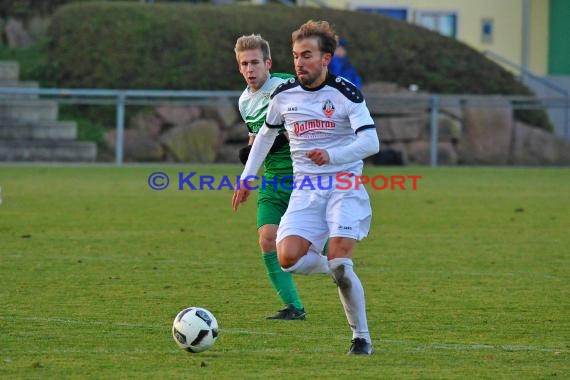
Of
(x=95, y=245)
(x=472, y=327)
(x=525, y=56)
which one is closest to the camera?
(x=472, y=327)

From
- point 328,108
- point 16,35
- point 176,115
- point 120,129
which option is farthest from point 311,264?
point 16,35

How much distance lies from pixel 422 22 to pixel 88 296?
33.8 meters

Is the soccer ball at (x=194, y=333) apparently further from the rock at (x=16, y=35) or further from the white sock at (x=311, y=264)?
the rock at (x=16, y=35)

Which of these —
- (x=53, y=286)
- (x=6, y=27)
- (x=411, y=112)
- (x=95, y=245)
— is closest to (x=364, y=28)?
(x=411, y=112)

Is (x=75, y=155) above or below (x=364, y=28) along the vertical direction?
below

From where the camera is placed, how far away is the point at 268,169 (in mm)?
9961

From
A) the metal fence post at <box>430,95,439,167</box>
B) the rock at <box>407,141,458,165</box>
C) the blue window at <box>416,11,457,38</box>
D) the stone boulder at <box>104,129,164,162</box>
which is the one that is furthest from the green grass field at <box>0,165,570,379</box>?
the blue window at <box>416,11,457,38</box>

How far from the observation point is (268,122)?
8.85 m

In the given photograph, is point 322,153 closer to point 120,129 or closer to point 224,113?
point 120,129

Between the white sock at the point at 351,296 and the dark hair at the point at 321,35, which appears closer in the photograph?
the white sock at the point at 351,296

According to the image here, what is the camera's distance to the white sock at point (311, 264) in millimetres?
8352

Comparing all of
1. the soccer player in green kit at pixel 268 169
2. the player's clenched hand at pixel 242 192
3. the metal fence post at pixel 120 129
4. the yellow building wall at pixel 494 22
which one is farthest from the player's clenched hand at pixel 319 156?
the yellow building wall at pixel 494 22

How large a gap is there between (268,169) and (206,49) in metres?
23.2

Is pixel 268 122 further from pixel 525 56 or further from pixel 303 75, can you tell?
pixel 525 56
